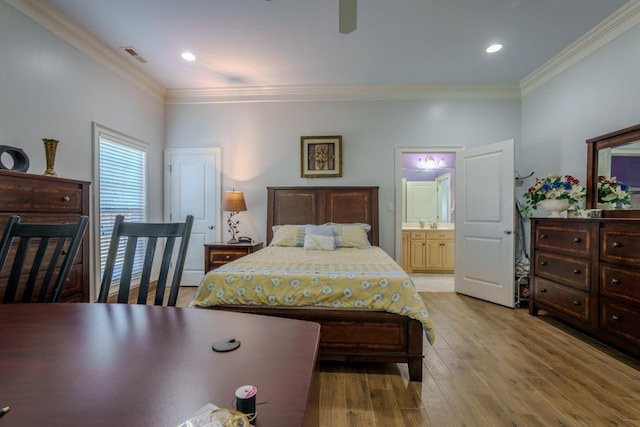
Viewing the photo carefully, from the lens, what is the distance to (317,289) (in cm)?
209

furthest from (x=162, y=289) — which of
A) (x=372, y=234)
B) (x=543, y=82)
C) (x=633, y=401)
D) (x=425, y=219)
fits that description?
(x=425, y=219)

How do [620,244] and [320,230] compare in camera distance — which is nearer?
[620,244]

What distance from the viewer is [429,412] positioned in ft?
5.64

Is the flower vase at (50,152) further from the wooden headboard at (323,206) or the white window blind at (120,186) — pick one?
the wooden headboard at (323,206)

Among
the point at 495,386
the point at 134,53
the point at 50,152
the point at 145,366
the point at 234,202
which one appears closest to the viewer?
the point at 145,366

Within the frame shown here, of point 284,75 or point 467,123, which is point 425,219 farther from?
point 284,75

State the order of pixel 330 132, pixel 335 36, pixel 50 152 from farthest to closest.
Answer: pixel 330 132 < pixel 335 36 < pixel 50 152

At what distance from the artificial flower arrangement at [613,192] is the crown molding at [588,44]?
135 centimetres

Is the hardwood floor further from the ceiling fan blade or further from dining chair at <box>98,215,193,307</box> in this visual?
the ceiling fan blade

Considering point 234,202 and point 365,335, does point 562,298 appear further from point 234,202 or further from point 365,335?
point 234,202

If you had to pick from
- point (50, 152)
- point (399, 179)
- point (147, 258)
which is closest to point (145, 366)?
point (147, 258)

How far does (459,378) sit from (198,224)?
148 inches

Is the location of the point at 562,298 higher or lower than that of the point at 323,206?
lower

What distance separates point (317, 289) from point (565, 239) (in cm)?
252
